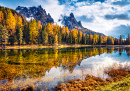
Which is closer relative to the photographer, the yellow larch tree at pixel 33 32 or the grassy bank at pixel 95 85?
the grassy bank at pixel 95 85

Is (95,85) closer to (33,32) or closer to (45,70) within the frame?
(45,70)

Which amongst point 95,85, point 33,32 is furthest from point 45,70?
point 33,32

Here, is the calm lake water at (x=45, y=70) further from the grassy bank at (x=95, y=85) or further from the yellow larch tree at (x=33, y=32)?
the yellow larch tree at (x=33, y=32)

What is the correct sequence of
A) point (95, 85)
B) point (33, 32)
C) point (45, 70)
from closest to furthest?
1. point (95, 85)
2. point (45, 70)
3. point (33, 32)

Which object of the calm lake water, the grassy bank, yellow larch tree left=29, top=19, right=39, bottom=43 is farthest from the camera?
yellow larch tree left=29, top=19, right=39, bottom=43

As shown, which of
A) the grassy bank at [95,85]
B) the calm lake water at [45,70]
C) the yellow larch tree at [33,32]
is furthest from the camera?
the yellow larch tree at [33,32]

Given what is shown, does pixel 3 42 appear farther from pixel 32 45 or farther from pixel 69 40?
pixel 69 40

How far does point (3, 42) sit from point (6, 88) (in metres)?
56.9

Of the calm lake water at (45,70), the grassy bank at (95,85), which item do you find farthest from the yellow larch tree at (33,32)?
the grassy bank at (95,85)

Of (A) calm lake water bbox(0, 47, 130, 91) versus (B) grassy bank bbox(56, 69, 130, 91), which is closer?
(B) grassy bank bbox(56, 69, 130, 91)

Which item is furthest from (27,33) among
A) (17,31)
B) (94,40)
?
(94,40)

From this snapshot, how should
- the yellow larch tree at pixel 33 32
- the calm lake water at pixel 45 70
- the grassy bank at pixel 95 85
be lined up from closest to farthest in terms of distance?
the grassy bank at pixel 95 85, the calm lake water at pixel 45 70, the yellow larch tree at pixel 33 32

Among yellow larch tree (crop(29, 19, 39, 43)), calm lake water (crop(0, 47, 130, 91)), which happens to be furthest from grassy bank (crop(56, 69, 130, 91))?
yellow larch tree (crop(29, 19, 39, 43))

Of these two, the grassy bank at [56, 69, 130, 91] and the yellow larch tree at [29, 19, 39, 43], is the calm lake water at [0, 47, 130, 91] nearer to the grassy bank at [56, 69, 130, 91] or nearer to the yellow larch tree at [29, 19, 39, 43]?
the grassy bank at [56, 69, 130, 91]
